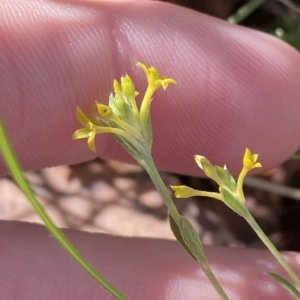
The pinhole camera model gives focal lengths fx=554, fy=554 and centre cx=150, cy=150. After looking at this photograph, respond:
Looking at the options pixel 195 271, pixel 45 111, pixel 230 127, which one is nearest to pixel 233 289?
pixel 195 271

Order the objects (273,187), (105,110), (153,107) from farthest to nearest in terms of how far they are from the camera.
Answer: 1. (273,187)
2. (153,107)
3. (105,110)

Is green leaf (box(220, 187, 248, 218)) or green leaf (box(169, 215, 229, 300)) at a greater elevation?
green leaf (box(220, 187, 248, 218))

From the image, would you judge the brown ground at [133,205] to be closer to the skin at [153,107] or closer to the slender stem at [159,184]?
the skin at [153,107]

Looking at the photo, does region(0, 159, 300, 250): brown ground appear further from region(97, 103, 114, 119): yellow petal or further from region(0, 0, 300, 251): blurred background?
region(97, 103, 114, 119): yellow petal

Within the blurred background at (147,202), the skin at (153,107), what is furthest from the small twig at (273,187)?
the skin at (153,107)

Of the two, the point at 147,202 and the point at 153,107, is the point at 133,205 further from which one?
the point at 153,107

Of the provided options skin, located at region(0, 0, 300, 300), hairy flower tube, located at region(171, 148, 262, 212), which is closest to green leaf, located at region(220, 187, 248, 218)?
hairy flower tube, located at region(171, 148, 262, 212)

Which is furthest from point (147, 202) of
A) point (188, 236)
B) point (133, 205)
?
point (188, 236)

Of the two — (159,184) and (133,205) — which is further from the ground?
(159,184)
